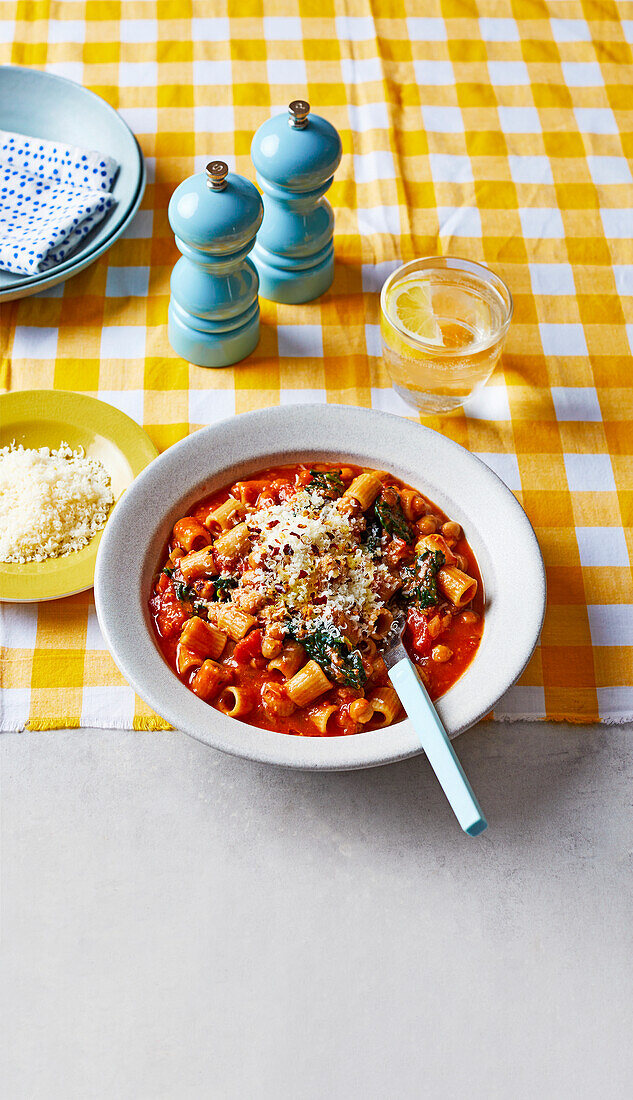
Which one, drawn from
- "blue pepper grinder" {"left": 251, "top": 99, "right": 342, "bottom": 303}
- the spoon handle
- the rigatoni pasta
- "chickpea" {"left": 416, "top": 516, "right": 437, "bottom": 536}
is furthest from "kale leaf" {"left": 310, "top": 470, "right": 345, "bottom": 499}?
"blue pepper grinder" {"left": 251, "top": 99, "right": 342, "bottom": 303}

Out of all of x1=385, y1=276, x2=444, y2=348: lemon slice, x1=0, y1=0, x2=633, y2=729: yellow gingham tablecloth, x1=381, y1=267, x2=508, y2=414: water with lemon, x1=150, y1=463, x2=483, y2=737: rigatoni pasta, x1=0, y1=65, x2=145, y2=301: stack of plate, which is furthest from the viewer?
x1=0, y1=65, x2=145, y2=301: stack of plate

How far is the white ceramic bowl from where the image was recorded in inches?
63.0

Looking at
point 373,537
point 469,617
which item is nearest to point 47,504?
point 373,537

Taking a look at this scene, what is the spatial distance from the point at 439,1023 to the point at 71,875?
0.76 m

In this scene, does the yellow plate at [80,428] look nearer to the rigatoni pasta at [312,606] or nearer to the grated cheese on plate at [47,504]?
the grated cheese on plate at [47,504]

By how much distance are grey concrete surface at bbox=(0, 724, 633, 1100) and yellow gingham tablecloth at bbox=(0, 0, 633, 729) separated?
153 millimetres

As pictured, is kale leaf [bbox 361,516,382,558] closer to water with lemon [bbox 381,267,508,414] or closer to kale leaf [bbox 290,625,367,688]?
kale leaf [bbox 290,625,367,688]

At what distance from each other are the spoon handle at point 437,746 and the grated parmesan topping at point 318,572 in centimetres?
13

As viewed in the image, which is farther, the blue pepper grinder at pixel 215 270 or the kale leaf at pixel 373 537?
the blue pepper grinder at pixel 215 270

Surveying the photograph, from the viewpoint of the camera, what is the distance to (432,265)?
7.75 ft

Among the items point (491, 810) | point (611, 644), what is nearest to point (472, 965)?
point (491, 810)

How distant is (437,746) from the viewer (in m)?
1.56

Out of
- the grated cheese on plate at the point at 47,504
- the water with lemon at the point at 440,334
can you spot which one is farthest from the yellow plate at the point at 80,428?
the water with lemon at the point at 440,334

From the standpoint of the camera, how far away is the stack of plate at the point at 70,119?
256 centimetres
